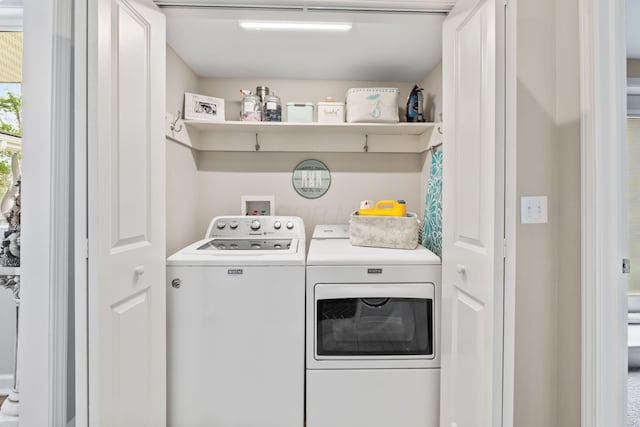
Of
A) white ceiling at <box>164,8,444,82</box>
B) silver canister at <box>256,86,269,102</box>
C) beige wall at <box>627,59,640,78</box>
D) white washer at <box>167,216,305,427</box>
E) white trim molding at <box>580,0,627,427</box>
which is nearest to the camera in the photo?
white trim molding at <box>580,0,627,427</box>

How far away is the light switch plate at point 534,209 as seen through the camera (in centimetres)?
138

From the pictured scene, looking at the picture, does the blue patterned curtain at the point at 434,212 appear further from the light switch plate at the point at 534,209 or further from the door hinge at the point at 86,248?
the door hinge at the point at 86,248

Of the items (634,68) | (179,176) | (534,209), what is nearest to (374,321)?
(534,209)

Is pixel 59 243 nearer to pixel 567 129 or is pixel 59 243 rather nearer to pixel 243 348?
pixel 243 348

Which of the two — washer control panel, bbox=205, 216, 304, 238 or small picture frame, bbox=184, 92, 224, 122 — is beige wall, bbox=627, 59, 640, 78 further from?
small picture frame, bbox=184, 92, 224, 122

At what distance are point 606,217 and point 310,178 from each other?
178 cm

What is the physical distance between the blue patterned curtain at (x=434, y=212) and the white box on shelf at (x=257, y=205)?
111 centimetres

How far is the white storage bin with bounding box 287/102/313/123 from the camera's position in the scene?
2320 mm

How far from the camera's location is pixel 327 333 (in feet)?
5.71

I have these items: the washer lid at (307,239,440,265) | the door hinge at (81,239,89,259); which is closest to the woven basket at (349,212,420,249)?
the washer lid at (307,239,440,265)

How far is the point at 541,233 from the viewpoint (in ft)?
4.59

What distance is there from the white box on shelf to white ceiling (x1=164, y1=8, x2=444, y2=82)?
89 centimetres

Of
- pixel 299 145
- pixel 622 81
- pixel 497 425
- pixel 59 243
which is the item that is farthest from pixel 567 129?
pixel 59 243

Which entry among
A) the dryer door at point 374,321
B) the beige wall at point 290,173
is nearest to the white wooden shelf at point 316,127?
the beige wall at point 290,173
